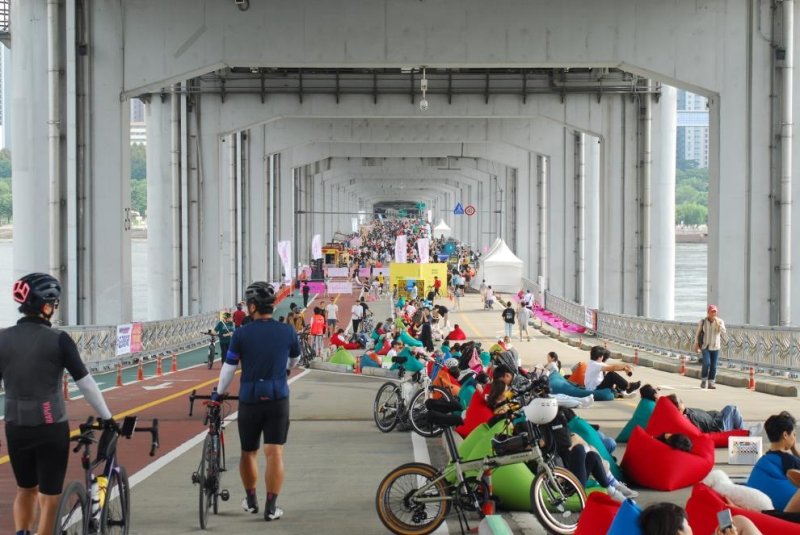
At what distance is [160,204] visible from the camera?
51.6 meters

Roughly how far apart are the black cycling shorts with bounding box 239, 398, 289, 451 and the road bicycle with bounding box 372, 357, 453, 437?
6244mm

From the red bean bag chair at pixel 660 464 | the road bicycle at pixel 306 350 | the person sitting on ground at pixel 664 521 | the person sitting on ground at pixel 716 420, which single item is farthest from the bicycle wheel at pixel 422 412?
the road bicycle at pixel 306 350

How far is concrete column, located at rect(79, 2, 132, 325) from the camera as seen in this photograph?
30625 mm

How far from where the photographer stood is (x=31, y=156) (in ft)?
100

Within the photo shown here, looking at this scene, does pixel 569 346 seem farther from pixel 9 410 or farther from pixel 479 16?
pixel 9 410

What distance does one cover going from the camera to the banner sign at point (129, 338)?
3212 centimetres

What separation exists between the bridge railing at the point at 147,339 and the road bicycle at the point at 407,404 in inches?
559

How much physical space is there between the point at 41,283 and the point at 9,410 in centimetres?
76

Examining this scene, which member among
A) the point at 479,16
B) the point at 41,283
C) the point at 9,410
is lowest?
the point at 9,410

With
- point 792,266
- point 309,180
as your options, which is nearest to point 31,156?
point 792,266

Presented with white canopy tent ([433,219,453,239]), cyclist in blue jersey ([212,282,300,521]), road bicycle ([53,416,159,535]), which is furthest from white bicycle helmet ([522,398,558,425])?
white canopy tent ([433,219,453,239])

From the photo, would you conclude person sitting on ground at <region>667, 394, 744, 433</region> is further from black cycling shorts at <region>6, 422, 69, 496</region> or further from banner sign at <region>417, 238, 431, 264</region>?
banner sign at <region>417, 238, 431, 264</region>

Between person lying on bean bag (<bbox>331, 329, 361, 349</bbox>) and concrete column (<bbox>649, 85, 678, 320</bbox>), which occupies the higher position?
concrete column (<bbox>649, 85, 678, 320</bbox>)

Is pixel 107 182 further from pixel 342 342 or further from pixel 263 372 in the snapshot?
pixel 263 372
